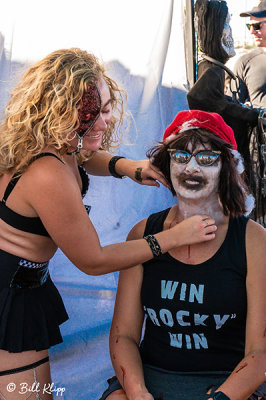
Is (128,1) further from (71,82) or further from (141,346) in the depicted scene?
(141,346)

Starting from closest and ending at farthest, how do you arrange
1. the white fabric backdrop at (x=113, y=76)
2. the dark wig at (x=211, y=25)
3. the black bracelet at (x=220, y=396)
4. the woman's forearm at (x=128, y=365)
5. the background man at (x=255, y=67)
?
the black bracelet at (x=220, y=396) → the woman's forearm at (x=128, y=365) → the white fabric backdrop at (x=113, y=76) → the dark wig at (x=211, y=25) → the background man at (x=255, y=67)

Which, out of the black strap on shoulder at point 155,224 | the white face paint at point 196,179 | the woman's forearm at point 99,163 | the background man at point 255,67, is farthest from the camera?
the background man at point 255,67

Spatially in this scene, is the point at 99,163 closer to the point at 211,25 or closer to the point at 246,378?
the point at 246,378

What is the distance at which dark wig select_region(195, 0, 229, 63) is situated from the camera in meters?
3.29

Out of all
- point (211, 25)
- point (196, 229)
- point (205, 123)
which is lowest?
point (196, 229)

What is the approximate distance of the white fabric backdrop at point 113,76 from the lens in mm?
2721

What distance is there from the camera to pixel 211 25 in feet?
10.9

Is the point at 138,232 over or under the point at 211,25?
under

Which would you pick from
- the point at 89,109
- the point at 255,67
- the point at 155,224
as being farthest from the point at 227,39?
the point at 89,109

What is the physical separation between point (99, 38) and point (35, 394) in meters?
1.88

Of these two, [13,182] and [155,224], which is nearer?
[13,182]

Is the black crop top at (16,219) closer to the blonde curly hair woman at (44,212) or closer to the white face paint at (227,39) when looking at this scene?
the blonde curly hair woman at (44,212)

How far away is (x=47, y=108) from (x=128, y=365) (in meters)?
0.96

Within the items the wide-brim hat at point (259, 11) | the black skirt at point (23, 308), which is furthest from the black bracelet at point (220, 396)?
the wide-brim hat at point (259, 11)
